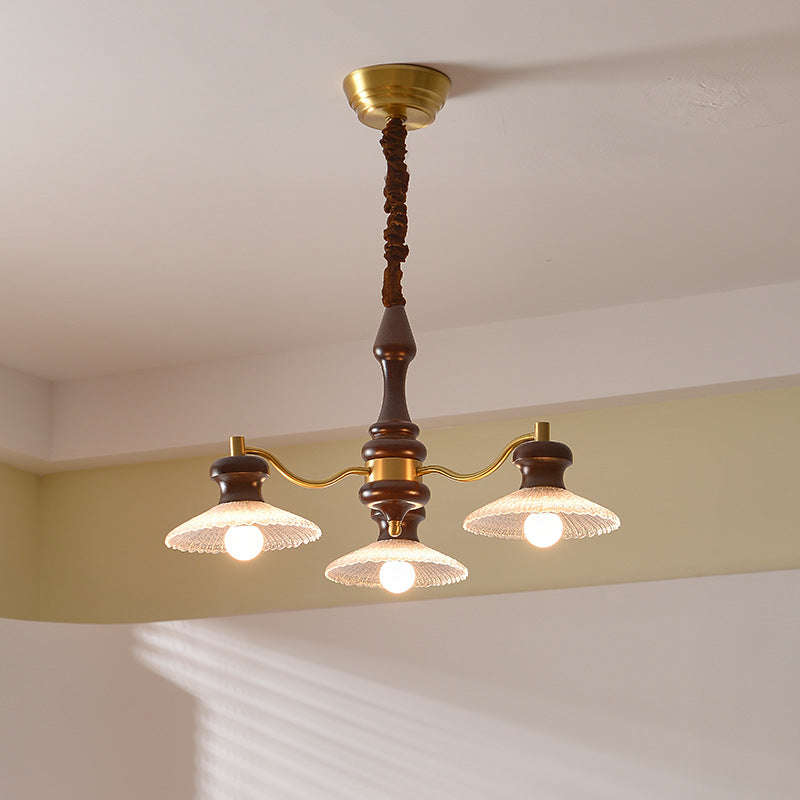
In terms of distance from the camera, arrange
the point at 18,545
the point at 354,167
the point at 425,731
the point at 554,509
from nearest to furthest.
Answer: the point at 554,509
the point at 354,167
the point at 425,731
the point at 18,545

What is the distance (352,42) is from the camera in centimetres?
201

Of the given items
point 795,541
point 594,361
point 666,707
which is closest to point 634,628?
point 666,707

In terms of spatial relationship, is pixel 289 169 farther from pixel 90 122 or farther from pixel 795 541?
pixel 795 541

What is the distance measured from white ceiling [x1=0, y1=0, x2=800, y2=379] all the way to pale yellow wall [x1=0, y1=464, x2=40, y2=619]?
0.47 m

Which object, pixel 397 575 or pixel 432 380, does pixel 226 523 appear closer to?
pixel 397 575

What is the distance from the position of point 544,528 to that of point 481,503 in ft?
5.35

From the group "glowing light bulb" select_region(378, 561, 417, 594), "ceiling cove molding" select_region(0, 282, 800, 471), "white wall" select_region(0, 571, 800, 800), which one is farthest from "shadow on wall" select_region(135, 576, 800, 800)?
"glowing light bulb" select_region(378, 561, 417, 594)

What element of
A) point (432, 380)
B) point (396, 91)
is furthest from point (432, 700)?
point (396, 91)

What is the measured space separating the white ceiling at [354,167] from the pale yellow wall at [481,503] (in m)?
0.37

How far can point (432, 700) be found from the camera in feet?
10.2

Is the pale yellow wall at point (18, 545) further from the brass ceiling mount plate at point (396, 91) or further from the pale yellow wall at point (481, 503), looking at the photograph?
the brass ceiling mount plate at point (396, 91)

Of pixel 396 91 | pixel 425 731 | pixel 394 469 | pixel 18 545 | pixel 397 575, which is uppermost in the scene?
pixel 396 91

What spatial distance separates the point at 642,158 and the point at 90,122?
1083 millimetres

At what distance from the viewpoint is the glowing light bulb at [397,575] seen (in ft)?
6.29
